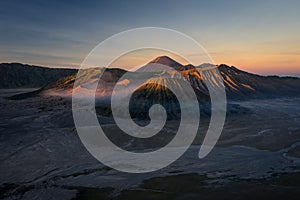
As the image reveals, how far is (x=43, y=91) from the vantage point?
161 feet

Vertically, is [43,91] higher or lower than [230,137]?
higher

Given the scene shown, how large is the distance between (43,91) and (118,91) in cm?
1740

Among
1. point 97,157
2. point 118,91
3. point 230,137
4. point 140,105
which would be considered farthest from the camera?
point 118,91

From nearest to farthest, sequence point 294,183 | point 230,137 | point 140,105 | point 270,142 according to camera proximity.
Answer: point 294,183, point 270,142, point 230,137, point 140,105

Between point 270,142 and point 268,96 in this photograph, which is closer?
point 270,142

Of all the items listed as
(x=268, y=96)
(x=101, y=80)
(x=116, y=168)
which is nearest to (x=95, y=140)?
(x=116, y=168)

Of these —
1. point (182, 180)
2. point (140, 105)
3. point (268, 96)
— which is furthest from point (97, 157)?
point (268, 96)

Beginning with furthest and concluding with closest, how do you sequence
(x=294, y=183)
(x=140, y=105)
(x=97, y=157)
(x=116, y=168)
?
(x=140, y=105) < (x=97, y=157) < (x=116, y=168) < (x=294, y=183)

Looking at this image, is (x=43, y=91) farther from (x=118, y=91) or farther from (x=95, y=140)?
(x=95, y=140)

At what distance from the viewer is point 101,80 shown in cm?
4847

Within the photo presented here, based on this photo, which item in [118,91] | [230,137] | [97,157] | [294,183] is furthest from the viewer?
[118,91]

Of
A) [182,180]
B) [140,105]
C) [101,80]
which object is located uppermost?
[101,80]

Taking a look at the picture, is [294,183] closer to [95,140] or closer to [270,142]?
[270,142]

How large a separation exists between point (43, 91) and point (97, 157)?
1539 inches
